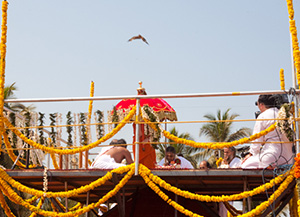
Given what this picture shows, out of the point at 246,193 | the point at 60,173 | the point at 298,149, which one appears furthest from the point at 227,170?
the point at 60,173

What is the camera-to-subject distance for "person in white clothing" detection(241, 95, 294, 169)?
8828 millimetres

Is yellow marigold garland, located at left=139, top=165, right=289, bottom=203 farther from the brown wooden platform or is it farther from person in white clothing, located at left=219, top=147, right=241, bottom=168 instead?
person in white clothing, located at left=219, top=147, right=241, bottom=168

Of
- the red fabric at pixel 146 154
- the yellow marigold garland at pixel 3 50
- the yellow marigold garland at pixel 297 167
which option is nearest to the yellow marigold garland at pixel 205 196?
the yellow marigold garland at pixel 297 167

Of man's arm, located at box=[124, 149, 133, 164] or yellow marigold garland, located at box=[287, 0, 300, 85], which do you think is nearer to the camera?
yellow marigold garland, located at box=[287, 0, 300, 85]

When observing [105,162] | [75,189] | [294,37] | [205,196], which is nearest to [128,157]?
[105,162]

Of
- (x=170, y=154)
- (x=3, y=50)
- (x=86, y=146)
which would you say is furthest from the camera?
(x=170, y=154)

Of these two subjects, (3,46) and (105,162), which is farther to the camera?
(3,46)

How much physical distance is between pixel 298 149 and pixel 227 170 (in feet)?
3.74

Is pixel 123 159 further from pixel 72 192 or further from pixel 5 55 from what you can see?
pixel 5 55

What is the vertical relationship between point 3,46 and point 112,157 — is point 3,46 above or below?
above

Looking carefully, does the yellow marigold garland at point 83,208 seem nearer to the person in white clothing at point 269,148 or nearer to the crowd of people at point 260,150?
the crowd of people at point 260,150

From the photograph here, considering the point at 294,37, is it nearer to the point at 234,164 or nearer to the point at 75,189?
the point at 234,164

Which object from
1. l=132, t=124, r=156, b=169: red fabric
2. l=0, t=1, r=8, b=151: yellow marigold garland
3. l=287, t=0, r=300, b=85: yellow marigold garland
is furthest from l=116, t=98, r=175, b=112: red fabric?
l=287, t=0, r=300, b=85: yellow marigold garland

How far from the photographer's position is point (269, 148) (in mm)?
8875
